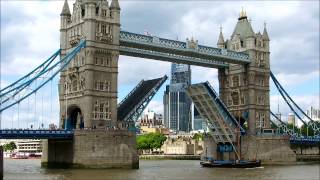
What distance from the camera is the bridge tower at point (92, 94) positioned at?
72.0 m

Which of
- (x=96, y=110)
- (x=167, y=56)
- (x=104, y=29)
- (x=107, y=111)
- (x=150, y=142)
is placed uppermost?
(x=104, y=29)

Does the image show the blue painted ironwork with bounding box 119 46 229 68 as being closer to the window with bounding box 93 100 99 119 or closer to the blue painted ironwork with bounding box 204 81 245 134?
the blue painted ironwork with bounding box 204 81 245 134

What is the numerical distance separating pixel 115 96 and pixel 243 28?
109 feet

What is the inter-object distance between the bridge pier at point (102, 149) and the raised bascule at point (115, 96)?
0.12 meters

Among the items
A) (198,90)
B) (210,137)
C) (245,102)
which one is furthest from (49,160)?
(245,102)

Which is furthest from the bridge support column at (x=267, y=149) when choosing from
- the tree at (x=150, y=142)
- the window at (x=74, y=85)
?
the tree at (x=150, y=142)

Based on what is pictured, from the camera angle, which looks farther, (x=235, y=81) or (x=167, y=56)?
(x=235, y=81)

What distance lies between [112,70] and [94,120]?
24.0ft

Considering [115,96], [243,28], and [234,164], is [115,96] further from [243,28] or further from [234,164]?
[243,28]

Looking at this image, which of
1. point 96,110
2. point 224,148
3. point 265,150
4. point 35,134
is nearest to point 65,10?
point 96,110

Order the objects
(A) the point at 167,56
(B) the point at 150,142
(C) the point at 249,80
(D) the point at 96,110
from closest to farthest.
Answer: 1. (D) the point at 96,110
2. (A) the point at 167,56
3. (C) the point at 249,80
4. (B) the point at 150,142

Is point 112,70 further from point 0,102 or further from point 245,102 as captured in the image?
point 245,102

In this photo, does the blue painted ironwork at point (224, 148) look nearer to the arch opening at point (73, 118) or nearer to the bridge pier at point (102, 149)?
the bridge pier at point (102, 149)

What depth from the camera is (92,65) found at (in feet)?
250
